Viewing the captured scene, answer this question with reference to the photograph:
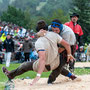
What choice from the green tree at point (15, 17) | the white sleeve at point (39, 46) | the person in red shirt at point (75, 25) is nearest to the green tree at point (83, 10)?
the person in red shirt at point (75, 25)

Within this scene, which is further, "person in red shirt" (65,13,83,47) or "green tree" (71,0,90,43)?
"green tree" (71,0,90,43)

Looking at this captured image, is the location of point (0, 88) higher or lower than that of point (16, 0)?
lower

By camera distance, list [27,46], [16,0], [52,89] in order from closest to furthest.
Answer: [52,89] < [27,46] < [16,0]

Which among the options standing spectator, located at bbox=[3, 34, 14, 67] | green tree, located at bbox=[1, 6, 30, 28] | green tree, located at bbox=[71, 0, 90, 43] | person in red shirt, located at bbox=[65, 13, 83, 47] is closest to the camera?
person in red shirt, located at bbox=[65, 13, 83, 47]

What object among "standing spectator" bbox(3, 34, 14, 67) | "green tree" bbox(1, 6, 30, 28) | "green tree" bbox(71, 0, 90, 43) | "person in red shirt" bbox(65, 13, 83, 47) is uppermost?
"green tree" bbox(1, 6, 30, 28)

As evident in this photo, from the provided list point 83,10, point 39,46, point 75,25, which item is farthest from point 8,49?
point 83,10

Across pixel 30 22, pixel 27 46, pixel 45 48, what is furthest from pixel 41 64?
pixel 30 22

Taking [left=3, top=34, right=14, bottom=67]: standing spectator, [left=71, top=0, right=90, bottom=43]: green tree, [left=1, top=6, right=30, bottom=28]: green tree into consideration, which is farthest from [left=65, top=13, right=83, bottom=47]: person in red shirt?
[left=1, top=6, right=30, bottom=28]: green tree

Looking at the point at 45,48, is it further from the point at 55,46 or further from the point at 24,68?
the point at 24,68

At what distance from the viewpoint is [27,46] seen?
19.4 m

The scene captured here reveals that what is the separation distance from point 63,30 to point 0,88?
214cm

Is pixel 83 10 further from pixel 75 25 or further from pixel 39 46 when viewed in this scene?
pixel 39 46

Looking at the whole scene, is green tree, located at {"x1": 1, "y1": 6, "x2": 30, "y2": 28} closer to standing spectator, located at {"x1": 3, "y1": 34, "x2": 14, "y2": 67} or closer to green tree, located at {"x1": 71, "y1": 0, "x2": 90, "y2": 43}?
green tree, located at {"x1": 71, "y1": 0, "x2": 90, "y2": 43}

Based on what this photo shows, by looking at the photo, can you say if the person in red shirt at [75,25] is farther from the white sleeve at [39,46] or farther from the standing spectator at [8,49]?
the standing spectator at [8,49]
